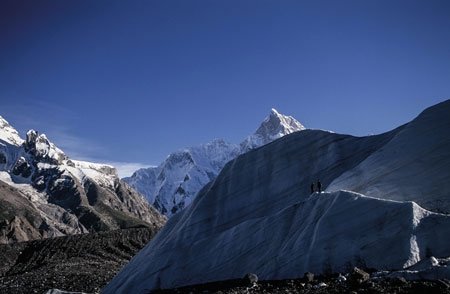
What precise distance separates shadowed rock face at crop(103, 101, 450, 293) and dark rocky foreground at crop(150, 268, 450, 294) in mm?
1214

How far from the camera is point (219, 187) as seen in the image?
166ft

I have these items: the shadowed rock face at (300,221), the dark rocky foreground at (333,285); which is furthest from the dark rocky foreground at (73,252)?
the dark rocky foreground at (333,285)

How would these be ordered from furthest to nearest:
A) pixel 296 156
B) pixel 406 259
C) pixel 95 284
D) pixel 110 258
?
pixel 110 258, pixel 95 284, pixel 296 156, pixel 406 259

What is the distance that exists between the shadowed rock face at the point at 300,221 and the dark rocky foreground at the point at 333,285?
121 cm

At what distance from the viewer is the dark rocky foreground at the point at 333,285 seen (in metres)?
21.6

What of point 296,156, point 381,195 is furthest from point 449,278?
point 296,156

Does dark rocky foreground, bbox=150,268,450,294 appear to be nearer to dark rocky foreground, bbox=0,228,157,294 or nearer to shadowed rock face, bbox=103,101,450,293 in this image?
shadowed rock face, bbox=103,101,450,293

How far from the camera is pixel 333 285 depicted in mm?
25172

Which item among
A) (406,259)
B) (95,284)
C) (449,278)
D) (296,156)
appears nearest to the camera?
(449,278)

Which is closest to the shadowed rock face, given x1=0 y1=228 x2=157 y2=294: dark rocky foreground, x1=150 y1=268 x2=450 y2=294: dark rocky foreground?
x1=150 y1=268 x2=450 y2=294: dark rocky foreground

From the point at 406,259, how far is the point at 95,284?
4554 cm

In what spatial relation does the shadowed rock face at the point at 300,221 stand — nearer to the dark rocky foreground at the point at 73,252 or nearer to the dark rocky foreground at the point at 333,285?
the dark rocky foreground at the point at 333,285

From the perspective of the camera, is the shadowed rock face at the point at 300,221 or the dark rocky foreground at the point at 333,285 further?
the shadowed rock face at the point at 300,221

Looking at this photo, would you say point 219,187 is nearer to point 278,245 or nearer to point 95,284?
point 278,245
